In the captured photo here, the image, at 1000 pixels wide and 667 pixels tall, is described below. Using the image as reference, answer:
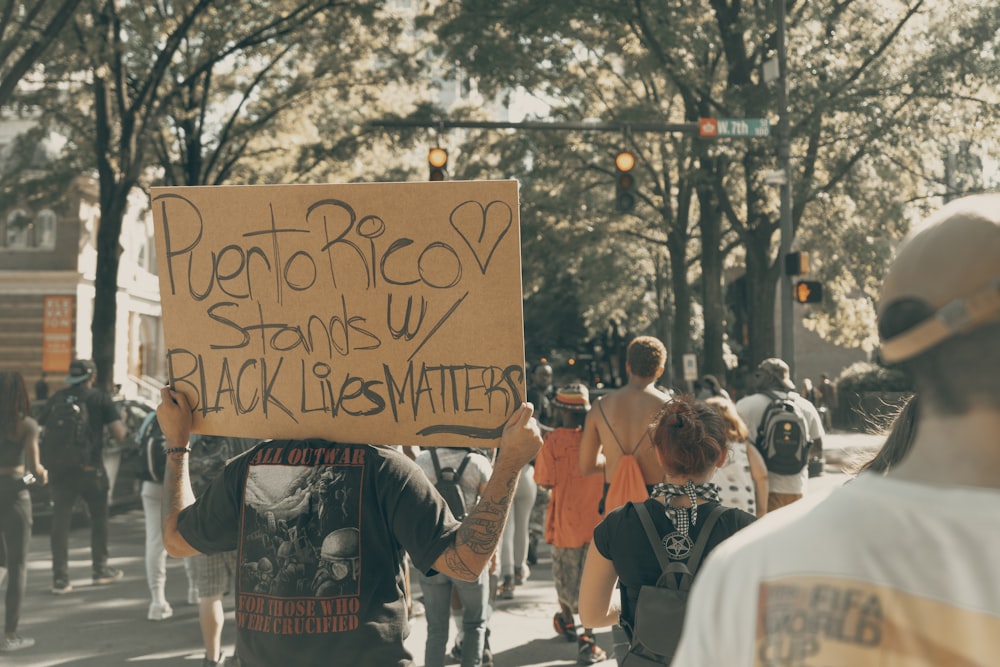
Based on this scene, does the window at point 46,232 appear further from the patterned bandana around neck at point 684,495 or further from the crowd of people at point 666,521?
the patterned bandana around neck at point 684,495

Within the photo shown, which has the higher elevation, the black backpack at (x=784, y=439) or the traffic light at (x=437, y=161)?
the traffic light at (x=437, y=161)

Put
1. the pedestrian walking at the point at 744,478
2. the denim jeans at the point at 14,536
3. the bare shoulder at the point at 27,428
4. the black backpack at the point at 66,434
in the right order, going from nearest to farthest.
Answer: the pedestrian walking at the point at 744,478 < the denim jeans at the point at 14,536 < the bare shoulder at the point at 27,428 < the black backpack at the point at 66,434

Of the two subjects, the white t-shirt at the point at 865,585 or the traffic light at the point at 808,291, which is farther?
the traffic light at the point at 808,291

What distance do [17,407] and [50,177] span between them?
51.8 feet

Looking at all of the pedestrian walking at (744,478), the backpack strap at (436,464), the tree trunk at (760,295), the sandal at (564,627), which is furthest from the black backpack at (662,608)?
the tree trunk at (760,295)

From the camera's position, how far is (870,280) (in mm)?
22516

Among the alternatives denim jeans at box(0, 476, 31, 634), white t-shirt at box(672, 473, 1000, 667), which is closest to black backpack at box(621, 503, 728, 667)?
white t-shirt at box(672, 473, 1000, 667)

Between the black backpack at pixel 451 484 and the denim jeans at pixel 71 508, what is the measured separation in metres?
4.69

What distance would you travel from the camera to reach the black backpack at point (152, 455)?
871 centimetres

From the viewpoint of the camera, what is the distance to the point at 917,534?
133cm

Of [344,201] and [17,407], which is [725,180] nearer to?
[17,407]

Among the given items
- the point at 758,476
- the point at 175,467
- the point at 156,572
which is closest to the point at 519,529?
the point at 156,572

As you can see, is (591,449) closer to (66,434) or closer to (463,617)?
(463,617)

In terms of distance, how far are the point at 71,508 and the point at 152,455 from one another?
6.14 feet
